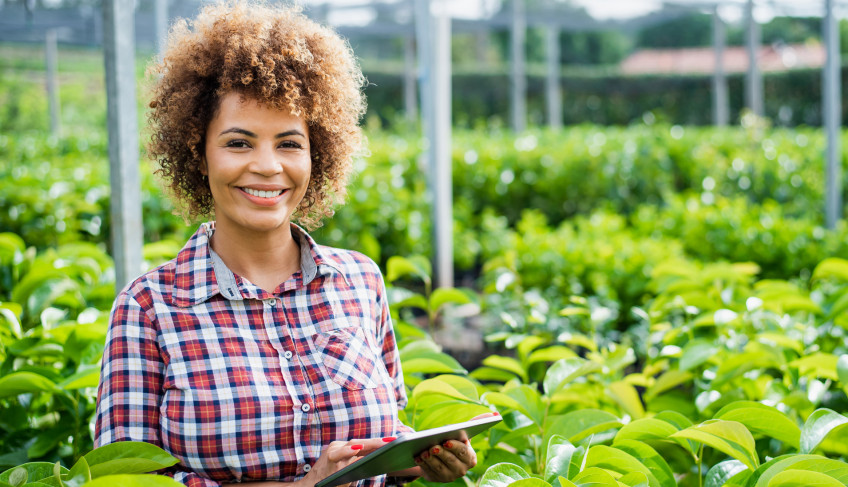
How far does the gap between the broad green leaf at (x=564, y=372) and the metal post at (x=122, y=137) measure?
1.27 m

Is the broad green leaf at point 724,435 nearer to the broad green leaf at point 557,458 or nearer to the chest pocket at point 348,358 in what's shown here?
the broad green leaf at point 557,458

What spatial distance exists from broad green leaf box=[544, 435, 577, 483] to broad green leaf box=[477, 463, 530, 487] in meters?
0.05

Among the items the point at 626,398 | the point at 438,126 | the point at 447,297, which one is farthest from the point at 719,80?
the point at 626,398

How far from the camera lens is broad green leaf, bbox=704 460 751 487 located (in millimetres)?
1467

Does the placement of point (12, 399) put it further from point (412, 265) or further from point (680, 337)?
point (680, 337)

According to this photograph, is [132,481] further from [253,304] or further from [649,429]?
[649,429]

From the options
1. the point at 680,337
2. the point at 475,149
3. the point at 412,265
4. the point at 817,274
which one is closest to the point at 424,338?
the point at 412,265

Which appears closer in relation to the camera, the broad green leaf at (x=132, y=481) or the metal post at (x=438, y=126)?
the broad green leaf at (x=132, y=481)

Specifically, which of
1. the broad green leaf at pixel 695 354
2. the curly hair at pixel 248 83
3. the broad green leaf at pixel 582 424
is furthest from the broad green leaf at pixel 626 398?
the curly hair at pixel 248 83

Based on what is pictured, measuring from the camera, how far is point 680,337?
2.36 m

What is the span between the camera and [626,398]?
196 cm

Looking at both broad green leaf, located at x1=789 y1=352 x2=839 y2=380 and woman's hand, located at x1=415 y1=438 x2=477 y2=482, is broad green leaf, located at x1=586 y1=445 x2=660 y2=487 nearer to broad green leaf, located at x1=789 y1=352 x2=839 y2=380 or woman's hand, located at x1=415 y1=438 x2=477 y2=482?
woman's hand, located at x1=415 y1=438 x2=477 y2=482

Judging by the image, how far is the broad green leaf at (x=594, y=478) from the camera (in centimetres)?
126

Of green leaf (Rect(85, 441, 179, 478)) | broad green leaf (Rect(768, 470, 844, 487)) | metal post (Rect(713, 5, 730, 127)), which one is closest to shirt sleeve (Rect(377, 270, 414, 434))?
green leaf (Rect(85, 441, 179, 478))
